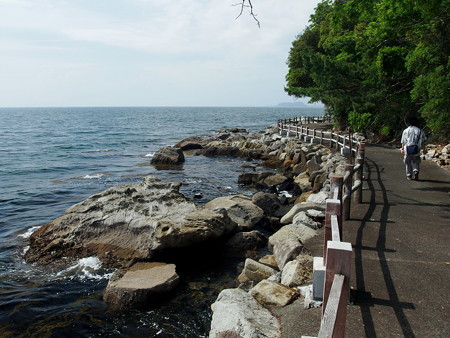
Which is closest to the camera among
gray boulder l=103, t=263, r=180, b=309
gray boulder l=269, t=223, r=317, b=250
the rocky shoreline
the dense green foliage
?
the rocky shoreline

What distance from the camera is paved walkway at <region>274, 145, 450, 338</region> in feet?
13.1

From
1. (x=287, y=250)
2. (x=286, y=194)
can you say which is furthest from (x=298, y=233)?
(x=286, y=194)

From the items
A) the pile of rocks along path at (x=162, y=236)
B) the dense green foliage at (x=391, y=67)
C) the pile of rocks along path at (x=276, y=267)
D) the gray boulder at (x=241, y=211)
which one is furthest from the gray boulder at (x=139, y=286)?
the dense green foliage at (x=391, y=67)

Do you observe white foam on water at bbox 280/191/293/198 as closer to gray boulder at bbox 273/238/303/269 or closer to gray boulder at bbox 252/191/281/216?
gray boulder at bbox 252/191/281/216

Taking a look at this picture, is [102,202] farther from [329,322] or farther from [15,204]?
[329,322]

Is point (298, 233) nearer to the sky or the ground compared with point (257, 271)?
nearer to the sky

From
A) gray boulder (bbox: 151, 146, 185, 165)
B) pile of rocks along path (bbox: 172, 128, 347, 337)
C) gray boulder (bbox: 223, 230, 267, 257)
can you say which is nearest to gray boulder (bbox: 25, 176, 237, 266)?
gray boulder (bbox: 223, 230, 267, 257)

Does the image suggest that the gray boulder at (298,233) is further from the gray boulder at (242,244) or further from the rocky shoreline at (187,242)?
the gray boulder at (242,244)

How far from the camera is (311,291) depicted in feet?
15.2

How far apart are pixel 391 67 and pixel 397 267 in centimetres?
1347

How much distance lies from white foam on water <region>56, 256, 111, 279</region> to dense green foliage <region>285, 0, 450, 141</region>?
31.9 ft

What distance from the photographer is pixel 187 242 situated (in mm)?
8266

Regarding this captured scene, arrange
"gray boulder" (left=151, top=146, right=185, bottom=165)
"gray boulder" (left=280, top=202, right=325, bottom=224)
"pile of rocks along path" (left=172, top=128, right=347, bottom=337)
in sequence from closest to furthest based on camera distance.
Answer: "pile of rocks along path" (left=172, top=128, right=347, bottom=337)
"gray boulder" (left=280, top=202, right=325, bottom=224)
"gray boulder" (left=151, top=146, right=185, bottom=165)

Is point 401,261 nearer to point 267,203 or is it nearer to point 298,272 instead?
point 298,272
